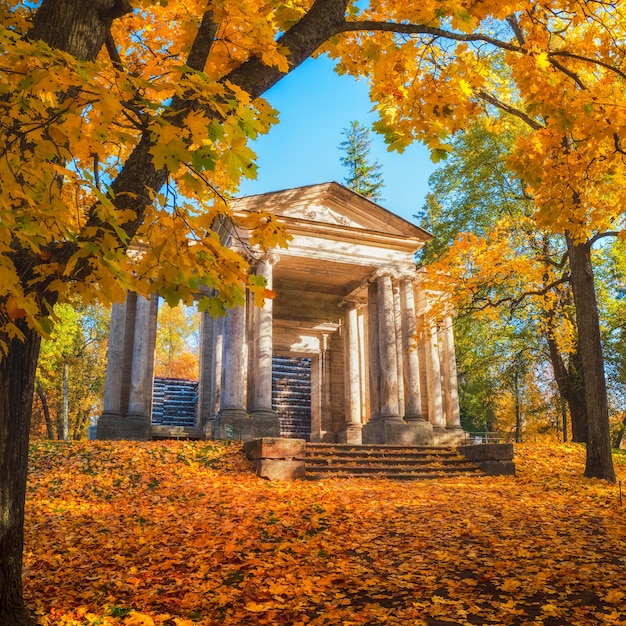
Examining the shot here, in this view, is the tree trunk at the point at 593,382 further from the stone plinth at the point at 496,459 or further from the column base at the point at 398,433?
the column base at the point at 398,433

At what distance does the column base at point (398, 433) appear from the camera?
15.9m

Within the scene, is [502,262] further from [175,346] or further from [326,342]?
[175,346]

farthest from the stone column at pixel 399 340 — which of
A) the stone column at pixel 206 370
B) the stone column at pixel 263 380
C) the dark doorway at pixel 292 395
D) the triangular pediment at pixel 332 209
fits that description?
the stone column at pixel 206 370

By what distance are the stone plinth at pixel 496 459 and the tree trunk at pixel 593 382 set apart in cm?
180

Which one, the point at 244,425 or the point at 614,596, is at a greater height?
the point at 244,425

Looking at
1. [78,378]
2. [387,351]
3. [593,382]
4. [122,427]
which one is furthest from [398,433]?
[78,378]

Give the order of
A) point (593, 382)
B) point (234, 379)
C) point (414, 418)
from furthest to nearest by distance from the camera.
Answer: point (414, 418) → point (234, 379) → point (593, 382)

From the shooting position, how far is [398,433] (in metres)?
16.0

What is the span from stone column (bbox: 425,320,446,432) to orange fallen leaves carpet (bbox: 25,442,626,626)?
8442 mm

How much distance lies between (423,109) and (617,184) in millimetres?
6254

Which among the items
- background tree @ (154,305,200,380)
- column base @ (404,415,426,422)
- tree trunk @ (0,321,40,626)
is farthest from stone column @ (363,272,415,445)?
background tree @ (154,305,200,380)

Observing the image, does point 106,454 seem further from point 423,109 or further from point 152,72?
point 423,109

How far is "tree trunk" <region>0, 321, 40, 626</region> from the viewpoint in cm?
338

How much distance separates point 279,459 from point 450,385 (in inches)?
414
